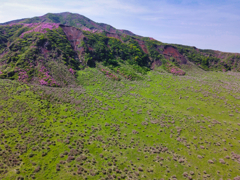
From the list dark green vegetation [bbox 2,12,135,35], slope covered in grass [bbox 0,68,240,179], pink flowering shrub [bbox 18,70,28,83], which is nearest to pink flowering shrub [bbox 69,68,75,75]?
slope covered in grass [bbox 0,68,240,179]

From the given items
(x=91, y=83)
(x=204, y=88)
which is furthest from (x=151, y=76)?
(x=91, y=83)

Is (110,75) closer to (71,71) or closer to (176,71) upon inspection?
(71,71)

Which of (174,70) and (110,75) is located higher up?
(174,70)

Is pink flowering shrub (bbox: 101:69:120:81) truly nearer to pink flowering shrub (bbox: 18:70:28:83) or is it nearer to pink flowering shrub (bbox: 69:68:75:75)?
pink flowering shrub (bbox: 69:68:75:75)

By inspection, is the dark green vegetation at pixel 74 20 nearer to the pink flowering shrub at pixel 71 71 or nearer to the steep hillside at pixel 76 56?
the steep hillside at pixel 76 56

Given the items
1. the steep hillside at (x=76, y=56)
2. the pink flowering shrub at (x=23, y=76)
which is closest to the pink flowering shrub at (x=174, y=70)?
the steep hillside at (x=76, y=56)

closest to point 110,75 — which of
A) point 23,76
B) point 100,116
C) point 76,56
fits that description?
point 76,56
